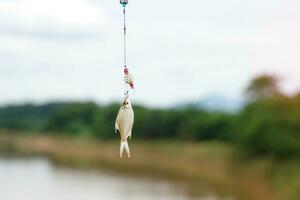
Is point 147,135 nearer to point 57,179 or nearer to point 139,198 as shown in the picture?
point 57,179

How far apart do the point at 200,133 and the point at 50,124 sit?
10.5 m

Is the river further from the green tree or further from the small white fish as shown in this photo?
the small white fish

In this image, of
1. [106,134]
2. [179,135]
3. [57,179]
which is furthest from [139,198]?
[106,134]

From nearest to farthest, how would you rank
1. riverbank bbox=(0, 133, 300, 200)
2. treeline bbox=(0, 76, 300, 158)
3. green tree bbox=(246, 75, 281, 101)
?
1. riverbank bbox=(0, 133, 300, 200)
2. treeline bbox=(0, 76, 300, 158)
3. green tree bbox=(246, 75, 281, 101)

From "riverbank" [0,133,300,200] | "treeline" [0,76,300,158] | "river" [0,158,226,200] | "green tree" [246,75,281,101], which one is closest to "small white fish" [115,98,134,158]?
"riverbank" [0,133,300,200]

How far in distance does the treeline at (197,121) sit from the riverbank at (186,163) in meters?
0.52

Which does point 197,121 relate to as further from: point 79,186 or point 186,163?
point 79,186

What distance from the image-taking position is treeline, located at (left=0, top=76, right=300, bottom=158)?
1531cm

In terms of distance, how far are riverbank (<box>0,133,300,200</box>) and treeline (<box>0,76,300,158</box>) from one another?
521 mm

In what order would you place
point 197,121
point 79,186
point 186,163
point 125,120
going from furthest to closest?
point 197,121
point 186,163
point 79,186
point 125,120

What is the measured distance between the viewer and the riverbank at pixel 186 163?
13.4 meters

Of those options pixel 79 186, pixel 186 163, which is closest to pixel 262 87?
pixel 186 163

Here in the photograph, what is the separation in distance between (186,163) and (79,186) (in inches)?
167

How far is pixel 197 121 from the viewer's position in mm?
23281
